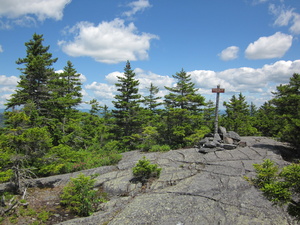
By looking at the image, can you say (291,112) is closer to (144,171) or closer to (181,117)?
(181,117)

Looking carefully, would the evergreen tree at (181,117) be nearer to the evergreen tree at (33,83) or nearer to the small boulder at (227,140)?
the small boulder at (227,140)

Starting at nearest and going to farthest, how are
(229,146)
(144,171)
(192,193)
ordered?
(192,193) < (144,171) < (229,146)

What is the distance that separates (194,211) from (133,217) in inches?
99.7

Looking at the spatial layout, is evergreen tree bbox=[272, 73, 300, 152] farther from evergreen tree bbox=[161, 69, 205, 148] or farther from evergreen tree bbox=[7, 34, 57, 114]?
evergreen tree bbox=[7, 34, 57, 114]

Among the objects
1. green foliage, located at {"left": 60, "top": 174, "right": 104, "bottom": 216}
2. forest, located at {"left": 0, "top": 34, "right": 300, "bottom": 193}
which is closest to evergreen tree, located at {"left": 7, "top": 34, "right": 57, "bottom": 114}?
forest, located at {"left": 0, "top": 34, "right": 300, "bottom": 193}

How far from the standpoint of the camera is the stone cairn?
14523 mm

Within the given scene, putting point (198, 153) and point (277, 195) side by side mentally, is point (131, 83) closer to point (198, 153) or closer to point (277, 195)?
point (198, 153)

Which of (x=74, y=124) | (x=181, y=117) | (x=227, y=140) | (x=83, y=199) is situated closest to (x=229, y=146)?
(x=227, y=140)

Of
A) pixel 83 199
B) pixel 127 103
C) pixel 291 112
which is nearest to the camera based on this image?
pixel 83 199

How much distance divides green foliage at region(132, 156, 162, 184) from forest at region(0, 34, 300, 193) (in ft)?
15.5

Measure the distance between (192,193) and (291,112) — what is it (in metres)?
15.1

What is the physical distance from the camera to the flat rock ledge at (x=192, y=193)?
686 cm

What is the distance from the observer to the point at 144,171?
1127 cm

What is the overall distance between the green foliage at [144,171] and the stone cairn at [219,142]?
4.98 metres
